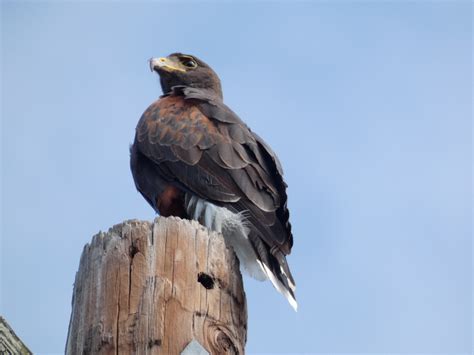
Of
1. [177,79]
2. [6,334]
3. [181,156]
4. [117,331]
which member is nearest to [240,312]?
[117,331]

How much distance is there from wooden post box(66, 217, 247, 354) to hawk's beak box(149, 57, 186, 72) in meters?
4.68

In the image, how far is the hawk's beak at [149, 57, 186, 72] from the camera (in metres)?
9.57

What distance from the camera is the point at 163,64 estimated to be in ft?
31.9

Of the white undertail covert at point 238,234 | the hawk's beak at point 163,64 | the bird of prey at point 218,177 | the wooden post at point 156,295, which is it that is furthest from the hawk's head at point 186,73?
the wooden post at point 156,295

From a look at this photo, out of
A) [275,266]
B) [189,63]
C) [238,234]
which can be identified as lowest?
[275,266]

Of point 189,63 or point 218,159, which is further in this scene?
point 189,63

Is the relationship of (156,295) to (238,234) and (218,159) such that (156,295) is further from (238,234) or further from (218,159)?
(218,159)

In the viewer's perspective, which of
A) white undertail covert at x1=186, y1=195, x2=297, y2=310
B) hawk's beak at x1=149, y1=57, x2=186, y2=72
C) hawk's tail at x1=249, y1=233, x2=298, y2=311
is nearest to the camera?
hawk's tail at x1=249, y1=233, x2=298, y2=311

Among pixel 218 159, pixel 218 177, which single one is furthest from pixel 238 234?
pixel 218 159

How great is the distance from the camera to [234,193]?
7137mm

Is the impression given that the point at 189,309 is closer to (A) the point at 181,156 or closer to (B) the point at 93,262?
(B) the point at 93,262

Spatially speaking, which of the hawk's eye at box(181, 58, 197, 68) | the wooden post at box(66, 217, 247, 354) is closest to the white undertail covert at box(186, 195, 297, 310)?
the wooden post at box(66, 217, 247, 354)

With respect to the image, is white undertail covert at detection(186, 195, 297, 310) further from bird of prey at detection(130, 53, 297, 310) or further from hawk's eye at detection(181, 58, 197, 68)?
hawk's eye at detection(181, 58, 197, 68)

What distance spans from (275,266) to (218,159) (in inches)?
44.4
